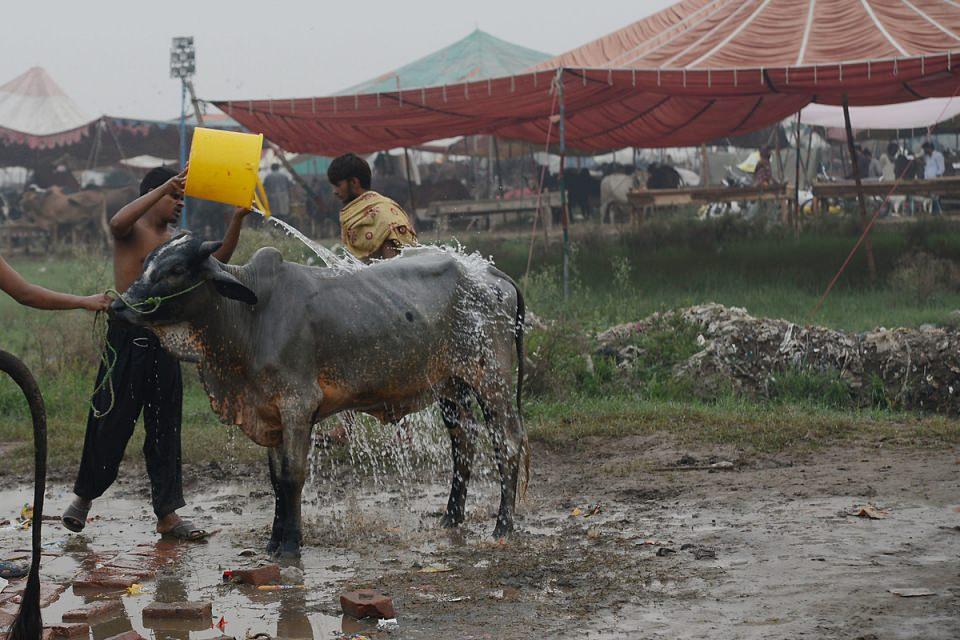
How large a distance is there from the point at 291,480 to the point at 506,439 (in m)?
1.17

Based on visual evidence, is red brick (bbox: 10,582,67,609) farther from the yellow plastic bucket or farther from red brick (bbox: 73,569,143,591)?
A: the yellow plastic bucket

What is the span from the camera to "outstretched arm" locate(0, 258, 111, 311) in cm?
442

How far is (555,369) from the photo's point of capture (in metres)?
8.60

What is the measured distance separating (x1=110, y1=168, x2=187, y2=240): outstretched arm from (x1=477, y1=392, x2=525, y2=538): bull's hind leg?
1.76 meters

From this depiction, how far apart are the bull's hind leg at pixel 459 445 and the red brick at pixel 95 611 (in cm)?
178

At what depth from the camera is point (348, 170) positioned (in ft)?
21.2

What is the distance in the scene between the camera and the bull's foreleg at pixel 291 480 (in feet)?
16.6

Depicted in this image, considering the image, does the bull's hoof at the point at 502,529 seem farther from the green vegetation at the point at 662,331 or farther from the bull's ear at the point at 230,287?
the green vegetation at the point at 662,331

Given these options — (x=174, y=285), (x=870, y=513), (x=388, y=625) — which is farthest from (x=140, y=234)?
(x=870, y=513)

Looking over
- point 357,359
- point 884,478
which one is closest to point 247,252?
point 357,359

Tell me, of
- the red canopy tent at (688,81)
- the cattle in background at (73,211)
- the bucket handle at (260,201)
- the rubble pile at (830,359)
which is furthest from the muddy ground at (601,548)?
the cattle in background at (73,211)

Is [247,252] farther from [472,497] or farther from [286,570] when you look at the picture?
[286,570]

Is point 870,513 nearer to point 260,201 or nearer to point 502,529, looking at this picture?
point 502,529

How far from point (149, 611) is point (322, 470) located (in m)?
2.60
